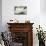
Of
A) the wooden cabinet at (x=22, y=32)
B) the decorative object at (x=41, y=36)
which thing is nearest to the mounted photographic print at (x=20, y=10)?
the wooden cabinet at (x=22, y=32)

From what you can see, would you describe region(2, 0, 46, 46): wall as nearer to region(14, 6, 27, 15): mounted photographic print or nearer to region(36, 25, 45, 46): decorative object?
region(14, 6, 27, 15): mounted photographic print

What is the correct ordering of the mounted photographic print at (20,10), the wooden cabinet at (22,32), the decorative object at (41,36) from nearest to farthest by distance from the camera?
the decorative object at (41,36) < the wooden cabinet at (22,32) < the mounted photographic print at (20,10)

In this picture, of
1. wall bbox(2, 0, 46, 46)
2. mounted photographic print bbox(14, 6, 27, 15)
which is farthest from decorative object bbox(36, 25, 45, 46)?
mounted photographic print bbox(14, 6, 27, 15)

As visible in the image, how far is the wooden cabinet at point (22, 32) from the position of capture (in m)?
5.49

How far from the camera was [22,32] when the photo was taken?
5566 mm

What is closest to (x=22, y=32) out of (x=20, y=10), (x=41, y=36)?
(x=41, y=36)

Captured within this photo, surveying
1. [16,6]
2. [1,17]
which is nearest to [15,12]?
[16,6]

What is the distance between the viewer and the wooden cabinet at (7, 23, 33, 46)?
216 inches

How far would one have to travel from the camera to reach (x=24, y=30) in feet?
18.1

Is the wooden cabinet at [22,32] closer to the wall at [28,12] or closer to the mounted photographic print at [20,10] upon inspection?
the wall at [28,12]

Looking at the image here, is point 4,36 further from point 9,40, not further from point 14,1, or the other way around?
point 14,1

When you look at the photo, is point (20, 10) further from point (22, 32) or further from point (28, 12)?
point (22, 32)

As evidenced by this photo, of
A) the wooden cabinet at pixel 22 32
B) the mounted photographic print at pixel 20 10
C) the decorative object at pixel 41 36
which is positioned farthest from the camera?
the mounted photographic print at pixel 20 10

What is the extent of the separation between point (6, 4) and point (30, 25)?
1.27 m
